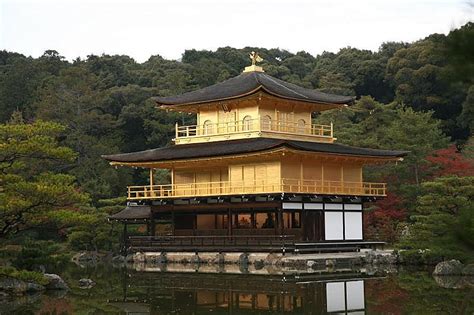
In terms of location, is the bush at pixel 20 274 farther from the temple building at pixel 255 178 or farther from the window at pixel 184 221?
the window at pixel 184 221

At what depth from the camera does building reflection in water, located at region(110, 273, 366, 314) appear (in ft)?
57.3

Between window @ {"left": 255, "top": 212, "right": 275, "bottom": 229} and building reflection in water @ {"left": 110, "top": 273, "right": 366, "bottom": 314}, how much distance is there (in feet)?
29.0

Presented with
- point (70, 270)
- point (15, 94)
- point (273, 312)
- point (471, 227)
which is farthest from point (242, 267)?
point (15, 94)

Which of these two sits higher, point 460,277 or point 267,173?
point 267,173

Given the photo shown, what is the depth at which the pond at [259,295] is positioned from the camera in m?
17.4

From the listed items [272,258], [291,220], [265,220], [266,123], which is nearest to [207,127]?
[266,123]

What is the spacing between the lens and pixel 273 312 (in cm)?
1659

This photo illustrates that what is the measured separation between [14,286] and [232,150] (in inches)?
622

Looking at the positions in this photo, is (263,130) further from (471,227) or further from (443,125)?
(471,227)

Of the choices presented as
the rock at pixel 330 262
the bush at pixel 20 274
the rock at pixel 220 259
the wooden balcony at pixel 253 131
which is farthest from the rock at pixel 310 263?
the bush at pixel 20 274

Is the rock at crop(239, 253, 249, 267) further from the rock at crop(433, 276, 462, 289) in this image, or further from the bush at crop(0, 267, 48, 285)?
the bush at crop(0, 267, 48, 285)

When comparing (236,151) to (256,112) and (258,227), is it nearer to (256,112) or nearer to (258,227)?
(256,112)

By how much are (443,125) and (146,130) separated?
24240 millimetres

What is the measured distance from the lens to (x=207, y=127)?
131 feet
